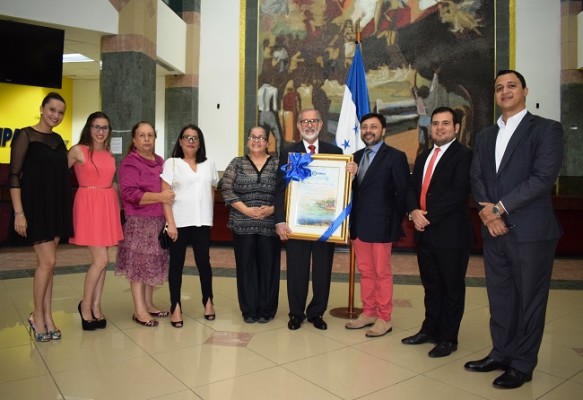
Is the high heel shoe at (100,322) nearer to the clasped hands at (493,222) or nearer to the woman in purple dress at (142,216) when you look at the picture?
the woman in purple dress at (142,216)

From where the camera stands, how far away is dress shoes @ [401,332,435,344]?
320cm

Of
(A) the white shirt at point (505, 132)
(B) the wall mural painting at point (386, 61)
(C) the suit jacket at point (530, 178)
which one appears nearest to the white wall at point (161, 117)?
(B) the wall mural painting at point (386, 61)

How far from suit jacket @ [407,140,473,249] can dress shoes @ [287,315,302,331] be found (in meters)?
1.22

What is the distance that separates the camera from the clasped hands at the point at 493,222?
8.33ft

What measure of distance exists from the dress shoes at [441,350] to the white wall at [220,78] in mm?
8075

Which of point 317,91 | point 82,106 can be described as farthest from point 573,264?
point 82,106

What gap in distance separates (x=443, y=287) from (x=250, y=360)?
1.41 metres

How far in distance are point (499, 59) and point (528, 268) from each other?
8.36 m

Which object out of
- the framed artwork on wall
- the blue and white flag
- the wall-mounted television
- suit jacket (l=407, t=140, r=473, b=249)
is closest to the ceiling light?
the wall-mounted television

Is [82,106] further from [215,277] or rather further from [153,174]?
[153,174]

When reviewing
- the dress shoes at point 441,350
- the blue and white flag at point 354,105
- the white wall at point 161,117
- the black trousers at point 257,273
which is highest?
the white wall at point 161,117

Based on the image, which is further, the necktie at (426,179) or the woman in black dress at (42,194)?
the necktie at (426,179)

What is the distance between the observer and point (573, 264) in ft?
22.3

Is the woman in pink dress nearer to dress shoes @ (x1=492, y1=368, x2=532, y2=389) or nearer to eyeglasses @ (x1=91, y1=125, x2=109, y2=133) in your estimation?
eyeglasses @ (x1=91, y1=125, x2=109, y2=133)
